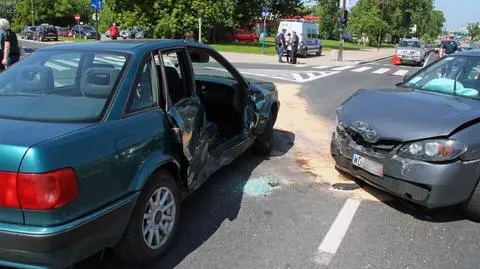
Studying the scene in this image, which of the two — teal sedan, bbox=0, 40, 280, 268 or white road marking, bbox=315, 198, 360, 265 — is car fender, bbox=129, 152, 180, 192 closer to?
teal sedan, bbox=0, 40, 280, 268

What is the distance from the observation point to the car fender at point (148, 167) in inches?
131

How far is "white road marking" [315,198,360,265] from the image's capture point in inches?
155

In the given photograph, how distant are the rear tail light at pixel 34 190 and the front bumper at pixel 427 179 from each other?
2991mm

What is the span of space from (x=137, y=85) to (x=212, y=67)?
7.45 ft

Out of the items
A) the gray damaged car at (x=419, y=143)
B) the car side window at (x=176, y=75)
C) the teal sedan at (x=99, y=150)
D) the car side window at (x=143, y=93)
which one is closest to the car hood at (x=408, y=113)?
the gray damaged car at (x=419, y=143)

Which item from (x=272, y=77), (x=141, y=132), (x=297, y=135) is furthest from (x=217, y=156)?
(x=272, y=77)

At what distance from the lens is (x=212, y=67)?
5.86m

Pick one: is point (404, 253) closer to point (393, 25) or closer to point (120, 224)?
point (120, 224)

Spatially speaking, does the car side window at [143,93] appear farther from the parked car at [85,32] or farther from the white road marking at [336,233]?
the parked car at [85,32]

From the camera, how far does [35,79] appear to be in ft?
12.7

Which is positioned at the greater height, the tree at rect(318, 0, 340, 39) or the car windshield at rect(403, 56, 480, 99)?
the tree at rect(318, 0, 340, 39)

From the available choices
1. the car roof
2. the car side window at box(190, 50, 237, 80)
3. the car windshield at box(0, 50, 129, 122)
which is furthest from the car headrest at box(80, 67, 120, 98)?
the car side window at box(190, 50, 237, 80)

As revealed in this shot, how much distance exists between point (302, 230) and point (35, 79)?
2558 millimetres

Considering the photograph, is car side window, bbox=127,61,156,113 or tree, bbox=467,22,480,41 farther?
tree, bbox=467,22,480,41
